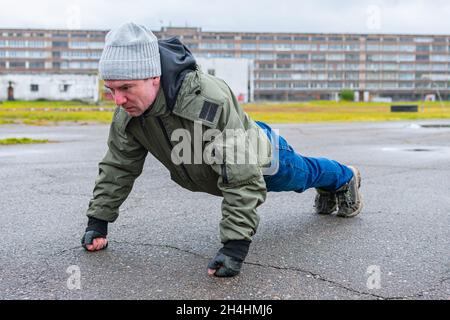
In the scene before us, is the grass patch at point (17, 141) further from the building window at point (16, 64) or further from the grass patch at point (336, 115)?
the building window at point (16, 64)

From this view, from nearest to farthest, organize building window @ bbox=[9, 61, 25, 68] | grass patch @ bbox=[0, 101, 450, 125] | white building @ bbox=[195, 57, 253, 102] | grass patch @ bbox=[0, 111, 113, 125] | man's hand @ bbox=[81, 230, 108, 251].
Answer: man's hand @ bbox=[81, 230, 108, 251]
grass patch @ bbox=[0, 111, 113, 125]
grass patch @ bbox=[0, 101, 450, 125]
white building @ bbox=[195, 57, 253, 102]
building window @ bbox=[9, 61, 25, 68]

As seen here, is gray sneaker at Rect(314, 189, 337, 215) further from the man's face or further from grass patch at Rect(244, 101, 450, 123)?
grass patch at Rect(244, 101, 450, 123)

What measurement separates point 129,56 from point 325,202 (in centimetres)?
212

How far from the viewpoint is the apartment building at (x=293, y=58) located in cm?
11025

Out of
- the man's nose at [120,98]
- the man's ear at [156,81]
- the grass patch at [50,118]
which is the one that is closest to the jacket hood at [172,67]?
the man's ear at [156,81]

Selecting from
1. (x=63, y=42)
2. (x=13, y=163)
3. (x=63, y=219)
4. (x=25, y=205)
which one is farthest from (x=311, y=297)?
(x=63, y=42)

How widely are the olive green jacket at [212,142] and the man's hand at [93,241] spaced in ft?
1.87

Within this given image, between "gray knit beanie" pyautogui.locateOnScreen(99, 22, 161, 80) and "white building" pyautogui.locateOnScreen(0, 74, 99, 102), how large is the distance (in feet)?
221

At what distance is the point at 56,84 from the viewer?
69.6 m

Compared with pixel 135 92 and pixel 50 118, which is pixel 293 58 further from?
pixel 135 92

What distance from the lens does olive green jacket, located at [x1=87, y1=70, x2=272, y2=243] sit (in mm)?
2891

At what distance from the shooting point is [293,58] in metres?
112

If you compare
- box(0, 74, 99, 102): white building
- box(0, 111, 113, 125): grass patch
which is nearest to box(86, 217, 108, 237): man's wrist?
box(0, 111, 113, 125): grass patch

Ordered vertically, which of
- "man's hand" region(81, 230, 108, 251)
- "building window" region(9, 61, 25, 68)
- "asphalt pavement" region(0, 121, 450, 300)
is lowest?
"asphalt pavement" region(0, 121, 450, 300)
